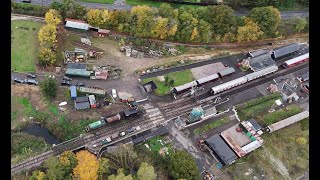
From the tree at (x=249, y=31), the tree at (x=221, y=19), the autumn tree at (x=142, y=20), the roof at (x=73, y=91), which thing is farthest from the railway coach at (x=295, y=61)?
the roof at (x=73, y=91)

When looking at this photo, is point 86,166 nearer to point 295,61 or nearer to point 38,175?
point 38,175

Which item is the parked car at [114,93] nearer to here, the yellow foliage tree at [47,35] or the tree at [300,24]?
the yellow foliage tree at [47,35]

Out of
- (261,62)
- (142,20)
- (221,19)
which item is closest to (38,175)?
(142,20)

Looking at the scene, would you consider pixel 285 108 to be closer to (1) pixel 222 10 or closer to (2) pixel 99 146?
(1) pixel 222 10

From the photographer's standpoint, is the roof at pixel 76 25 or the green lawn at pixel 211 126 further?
the roof at pixel 76 25

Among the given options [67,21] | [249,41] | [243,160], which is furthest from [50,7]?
[243,160]

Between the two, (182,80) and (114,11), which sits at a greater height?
(114,11)
